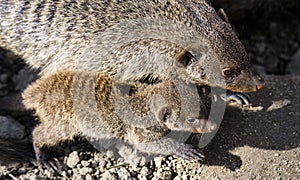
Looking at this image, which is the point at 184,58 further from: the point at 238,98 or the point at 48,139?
the point at 48,139

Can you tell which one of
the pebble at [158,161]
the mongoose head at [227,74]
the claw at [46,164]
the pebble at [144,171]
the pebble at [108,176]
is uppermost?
the mongoose head at [227,74]

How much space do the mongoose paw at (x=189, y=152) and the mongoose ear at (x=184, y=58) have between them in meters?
0.50

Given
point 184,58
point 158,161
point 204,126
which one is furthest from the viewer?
point 158,161

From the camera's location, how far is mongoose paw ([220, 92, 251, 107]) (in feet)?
12.6

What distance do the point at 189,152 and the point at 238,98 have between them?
569 millimetres

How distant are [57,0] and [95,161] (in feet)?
3.67

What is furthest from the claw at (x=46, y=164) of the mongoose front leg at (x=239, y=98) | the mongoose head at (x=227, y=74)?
the mongoose front leg at (x=239, y=98)

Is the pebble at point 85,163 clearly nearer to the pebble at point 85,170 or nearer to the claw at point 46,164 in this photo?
the pebble at point 85,170

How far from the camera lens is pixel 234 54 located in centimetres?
343

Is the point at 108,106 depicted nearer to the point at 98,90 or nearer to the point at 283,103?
the point at 98,90

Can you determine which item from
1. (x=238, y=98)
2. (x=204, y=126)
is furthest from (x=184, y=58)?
(x=238, y=98)

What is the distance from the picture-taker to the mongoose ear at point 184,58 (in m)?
3.50

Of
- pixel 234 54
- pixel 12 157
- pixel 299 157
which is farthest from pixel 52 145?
pixel 299 157

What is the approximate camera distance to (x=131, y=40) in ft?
12.3
